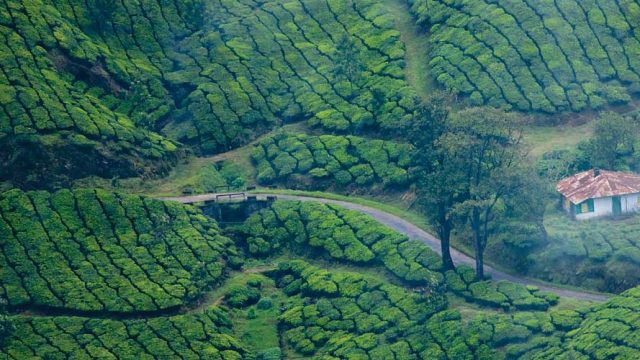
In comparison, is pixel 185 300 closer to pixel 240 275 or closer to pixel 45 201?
pixel 240 275

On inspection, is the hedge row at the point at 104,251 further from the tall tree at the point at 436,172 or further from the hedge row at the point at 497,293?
the hedge row at the point at 497,293

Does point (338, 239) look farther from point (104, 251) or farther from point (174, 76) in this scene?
point (174, 76)

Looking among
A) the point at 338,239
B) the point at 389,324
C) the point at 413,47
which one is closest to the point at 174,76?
the point at 413,47

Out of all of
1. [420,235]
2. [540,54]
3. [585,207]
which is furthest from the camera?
[540,54]

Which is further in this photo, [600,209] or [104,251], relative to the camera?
[104,251]

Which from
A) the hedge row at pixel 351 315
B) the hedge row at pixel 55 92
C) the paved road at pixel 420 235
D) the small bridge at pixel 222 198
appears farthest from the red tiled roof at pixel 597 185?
the hedge row at pixel 55 92
